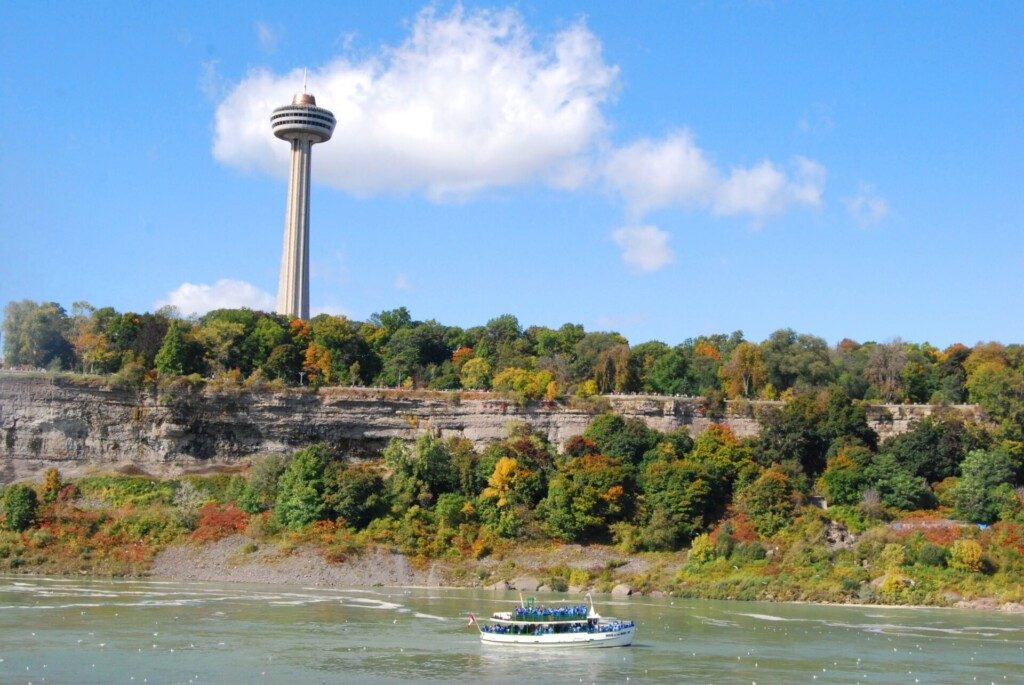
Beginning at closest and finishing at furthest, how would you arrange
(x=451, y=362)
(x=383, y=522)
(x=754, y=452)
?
(x=383, y=522), (x=754, y=452), (x=451, y=362)

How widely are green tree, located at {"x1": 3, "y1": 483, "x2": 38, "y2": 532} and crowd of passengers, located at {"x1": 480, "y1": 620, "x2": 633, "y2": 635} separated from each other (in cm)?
4099

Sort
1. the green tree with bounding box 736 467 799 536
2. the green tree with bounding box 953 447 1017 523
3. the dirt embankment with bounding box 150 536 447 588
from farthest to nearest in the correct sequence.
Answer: the green tree with bounding box 736 467 799 536, the green tree with bounding box 953 447 1017 523, the dirt embankment with bounding box 150 536 447 588

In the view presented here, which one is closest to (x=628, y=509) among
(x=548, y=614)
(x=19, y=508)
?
(x=548, y=614)

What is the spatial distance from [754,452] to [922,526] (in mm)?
13762

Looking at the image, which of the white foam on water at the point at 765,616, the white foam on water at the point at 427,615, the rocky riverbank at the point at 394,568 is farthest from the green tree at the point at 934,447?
the white foam on water at the point at 427,615

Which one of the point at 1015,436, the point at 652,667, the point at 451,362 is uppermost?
the point at 451,362

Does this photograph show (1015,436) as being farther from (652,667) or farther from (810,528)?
(652,667)

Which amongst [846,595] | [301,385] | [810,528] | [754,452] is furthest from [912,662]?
[301,385]

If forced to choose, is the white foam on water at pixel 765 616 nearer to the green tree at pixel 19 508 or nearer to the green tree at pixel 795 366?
the green tree at pixel 795 366

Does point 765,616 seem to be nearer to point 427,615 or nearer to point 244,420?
point 427,615

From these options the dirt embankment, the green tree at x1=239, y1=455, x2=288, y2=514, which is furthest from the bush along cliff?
the dirt embankment

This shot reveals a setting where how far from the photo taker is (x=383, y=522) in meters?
74.4

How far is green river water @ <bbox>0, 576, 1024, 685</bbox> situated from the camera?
3803 cm

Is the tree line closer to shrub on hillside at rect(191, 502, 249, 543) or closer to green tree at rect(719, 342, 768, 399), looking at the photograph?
green tree at rect(719, 342, 768, 399)
